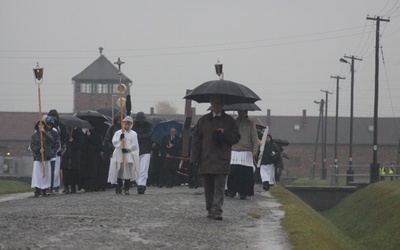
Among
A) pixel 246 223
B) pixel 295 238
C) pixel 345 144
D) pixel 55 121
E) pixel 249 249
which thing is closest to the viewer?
pixel 249 249

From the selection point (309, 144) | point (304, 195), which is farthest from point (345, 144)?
point (304, 195)

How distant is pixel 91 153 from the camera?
90.7 feet

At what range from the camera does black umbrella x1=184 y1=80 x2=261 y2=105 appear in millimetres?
17453

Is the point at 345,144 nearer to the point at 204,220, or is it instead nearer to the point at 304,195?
the point at 304,195

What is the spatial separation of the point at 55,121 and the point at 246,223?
1085 centimetres

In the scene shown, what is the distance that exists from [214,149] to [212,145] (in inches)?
2.7

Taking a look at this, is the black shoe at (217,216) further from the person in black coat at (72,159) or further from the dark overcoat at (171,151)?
the dark overcoat at (171,151)

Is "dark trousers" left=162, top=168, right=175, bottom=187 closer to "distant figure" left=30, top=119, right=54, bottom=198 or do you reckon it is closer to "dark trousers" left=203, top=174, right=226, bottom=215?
"distant figure" left=30, top=119, right=54, bottom=198

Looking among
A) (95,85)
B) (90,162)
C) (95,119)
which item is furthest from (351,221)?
(95,85)

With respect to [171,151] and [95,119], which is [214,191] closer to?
[95,119]

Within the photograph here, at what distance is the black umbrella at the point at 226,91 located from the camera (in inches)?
687

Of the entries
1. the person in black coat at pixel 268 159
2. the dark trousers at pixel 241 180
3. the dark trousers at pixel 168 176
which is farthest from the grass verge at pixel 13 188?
the dark trousers at pixel 241 180

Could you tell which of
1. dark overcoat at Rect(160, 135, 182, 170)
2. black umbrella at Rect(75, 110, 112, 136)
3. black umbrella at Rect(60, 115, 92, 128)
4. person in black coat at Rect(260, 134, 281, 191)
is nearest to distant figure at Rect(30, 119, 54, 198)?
black umbrella at Rect(60, 115, 92, 128)

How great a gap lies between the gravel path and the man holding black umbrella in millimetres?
422
